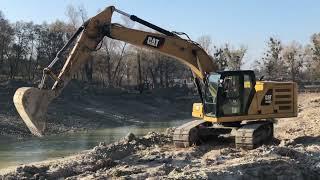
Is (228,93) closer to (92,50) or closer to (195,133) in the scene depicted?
(195,133)

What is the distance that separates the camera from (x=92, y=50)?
53.4ft

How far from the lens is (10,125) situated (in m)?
32.1

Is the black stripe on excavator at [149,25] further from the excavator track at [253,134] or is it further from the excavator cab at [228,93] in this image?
the excavator track at [253,134]

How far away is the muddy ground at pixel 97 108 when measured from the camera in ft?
113

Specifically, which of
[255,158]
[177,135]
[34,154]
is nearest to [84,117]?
[34,154]

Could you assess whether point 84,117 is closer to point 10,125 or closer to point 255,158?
point 10,125

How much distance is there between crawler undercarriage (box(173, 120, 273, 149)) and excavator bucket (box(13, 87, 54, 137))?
4.62 meters

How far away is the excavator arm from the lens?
14414 mm

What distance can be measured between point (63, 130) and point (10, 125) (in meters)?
3.01

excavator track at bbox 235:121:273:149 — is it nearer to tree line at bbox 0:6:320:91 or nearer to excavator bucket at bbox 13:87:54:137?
excavator bucket at bbox 13:87:54:137

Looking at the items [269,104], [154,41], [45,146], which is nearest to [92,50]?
[154,41]

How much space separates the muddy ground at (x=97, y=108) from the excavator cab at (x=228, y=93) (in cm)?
1487

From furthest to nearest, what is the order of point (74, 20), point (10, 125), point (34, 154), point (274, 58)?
1. point (274, 58)
2. point (74, 20)
3. point (10, 125)
4. point (34, 154)

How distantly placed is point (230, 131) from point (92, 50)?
504 cm
